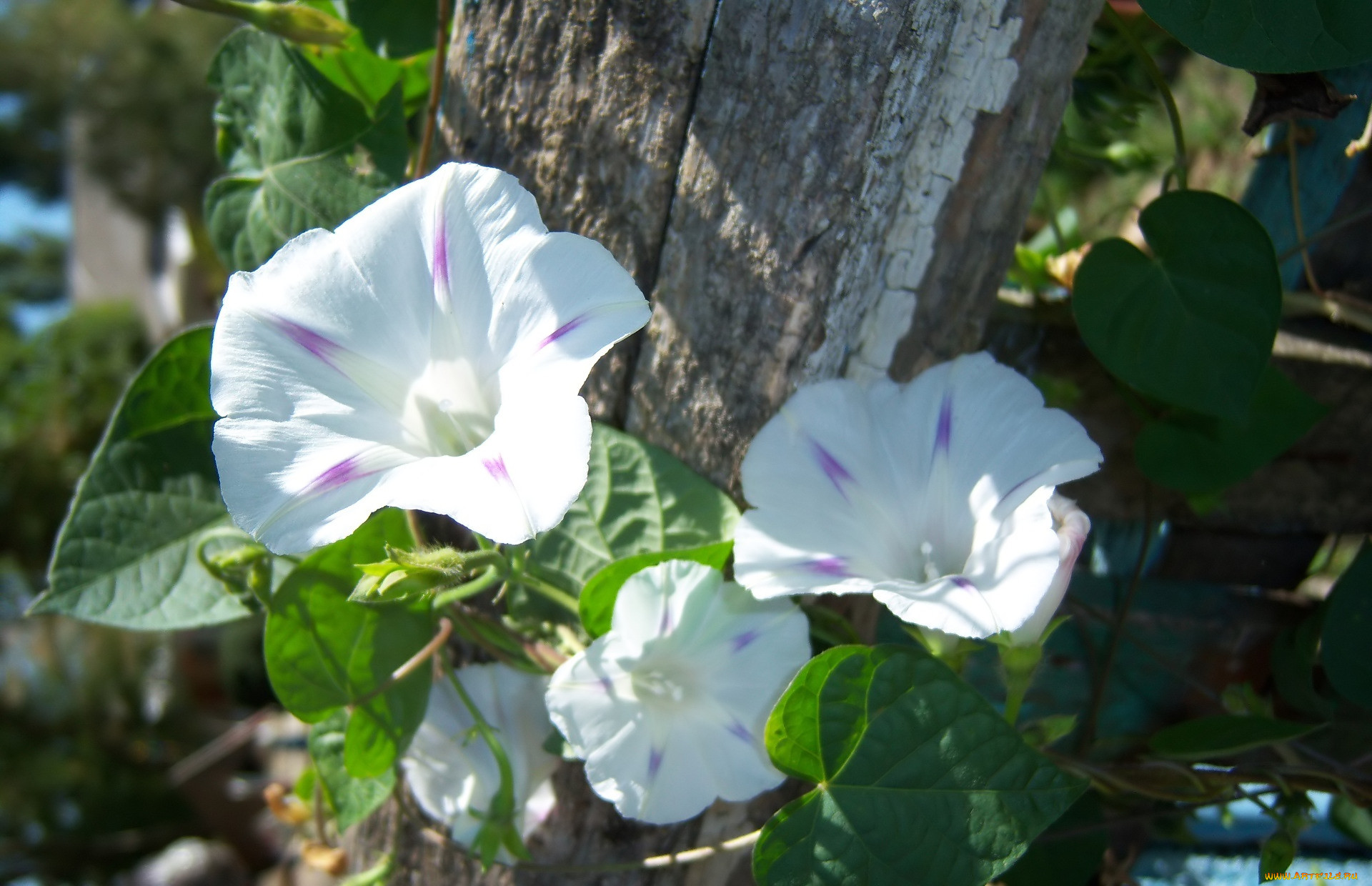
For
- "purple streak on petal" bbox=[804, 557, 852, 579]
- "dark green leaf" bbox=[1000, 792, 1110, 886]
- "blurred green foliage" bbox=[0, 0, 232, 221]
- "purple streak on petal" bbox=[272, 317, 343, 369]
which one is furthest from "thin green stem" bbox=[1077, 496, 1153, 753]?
"blurred green foliage" bbox=[0, 0, 232, 221]

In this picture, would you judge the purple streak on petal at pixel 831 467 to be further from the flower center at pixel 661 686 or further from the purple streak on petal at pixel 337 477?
the purple streak on petal at pixel 337 477

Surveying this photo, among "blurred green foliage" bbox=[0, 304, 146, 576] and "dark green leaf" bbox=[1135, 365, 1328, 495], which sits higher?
"dark green leaf" bbox=[1135, 365, 1328, 495]

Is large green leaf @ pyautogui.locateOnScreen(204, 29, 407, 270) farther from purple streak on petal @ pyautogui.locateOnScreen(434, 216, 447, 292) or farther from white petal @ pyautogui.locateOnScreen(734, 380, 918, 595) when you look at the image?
white petal @ pyautogui.locateOnScreen(734, 380, 918, 595)

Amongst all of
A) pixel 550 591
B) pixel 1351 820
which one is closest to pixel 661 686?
pixel 550 591

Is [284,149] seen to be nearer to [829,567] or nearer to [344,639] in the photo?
[344,639]

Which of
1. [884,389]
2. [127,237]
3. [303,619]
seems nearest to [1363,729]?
[884,389]

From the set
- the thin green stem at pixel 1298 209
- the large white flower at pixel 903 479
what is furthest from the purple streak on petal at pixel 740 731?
the thin green stem at pixel 1298 209
